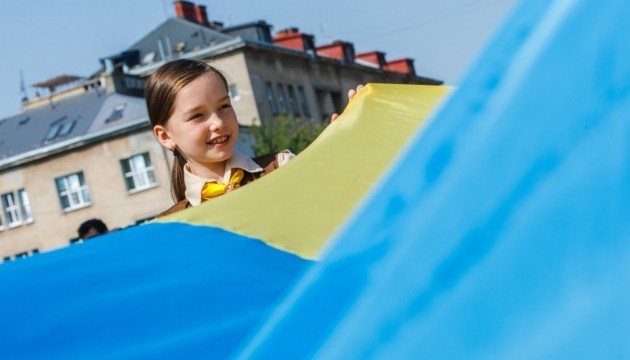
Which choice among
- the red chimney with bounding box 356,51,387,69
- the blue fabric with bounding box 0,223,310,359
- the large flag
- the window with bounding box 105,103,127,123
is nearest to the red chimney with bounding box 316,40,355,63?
the red chimney with bounding box 356,51,387,69

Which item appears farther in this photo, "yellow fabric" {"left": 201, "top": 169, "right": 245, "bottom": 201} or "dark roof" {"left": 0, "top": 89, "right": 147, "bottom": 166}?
"dark roof" {"left": 0, "top": 89, "right": 147, "bottom": 166}

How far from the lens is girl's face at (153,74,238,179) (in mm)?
3223

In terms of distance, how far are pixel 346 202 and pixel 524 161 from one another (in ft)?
2.63

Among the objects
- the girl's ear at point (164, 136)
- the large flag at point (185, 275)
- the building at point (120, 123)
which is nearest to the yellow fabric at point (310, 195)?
the large flag at point (185, 275)

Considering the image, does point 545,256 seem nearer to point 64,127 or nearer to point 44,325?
point 44,325

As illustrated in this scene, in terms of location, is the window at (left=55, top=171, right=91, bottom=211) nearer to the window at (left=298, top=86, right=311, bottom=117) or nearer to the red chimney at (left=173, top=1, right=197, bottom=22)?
the window at (left=298, top=86, right=311, bottom=117)

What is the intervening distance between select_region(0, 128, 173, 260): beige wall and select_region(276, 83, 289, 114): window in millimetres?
8124

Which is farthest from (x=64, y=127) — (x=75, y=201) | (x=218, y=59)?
(x=218, y=59)

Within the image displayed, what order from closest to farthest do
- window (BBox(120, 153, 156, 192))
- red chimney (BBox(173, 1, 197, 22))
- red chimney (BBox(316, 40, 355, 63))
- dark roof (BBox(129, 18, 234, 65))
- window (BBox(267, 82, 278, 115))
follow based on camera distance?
window (BBox(120, 153, 156, 192)), window (BBox(267, 82, 278, 115)), dark roof (BBox(129, 18, 234, 65)), red chimney (BBox(173, 1, 197, 22)), red chimney (BBox(316, 40, 355, 63))

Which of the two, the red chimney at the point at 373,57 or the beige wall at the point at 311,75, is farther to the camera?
the red chimney at the point at 373,57

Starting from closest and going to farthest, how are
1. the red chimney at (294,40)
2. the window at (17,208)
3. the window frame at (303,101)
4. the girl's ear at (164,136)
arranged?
1. the girl's ear at (164,136)
2. the window at (17,208)
3. the window frame at (303,101)
4. the red chimney at (294,40)

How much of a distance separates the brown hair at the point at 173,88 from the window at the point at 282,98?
51.6 meters

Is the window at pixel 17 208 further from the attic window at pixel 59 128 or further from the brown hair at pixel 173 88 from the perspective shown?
the brown hair at pixel 173 88

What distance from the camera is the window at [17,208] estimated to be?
5097cm
